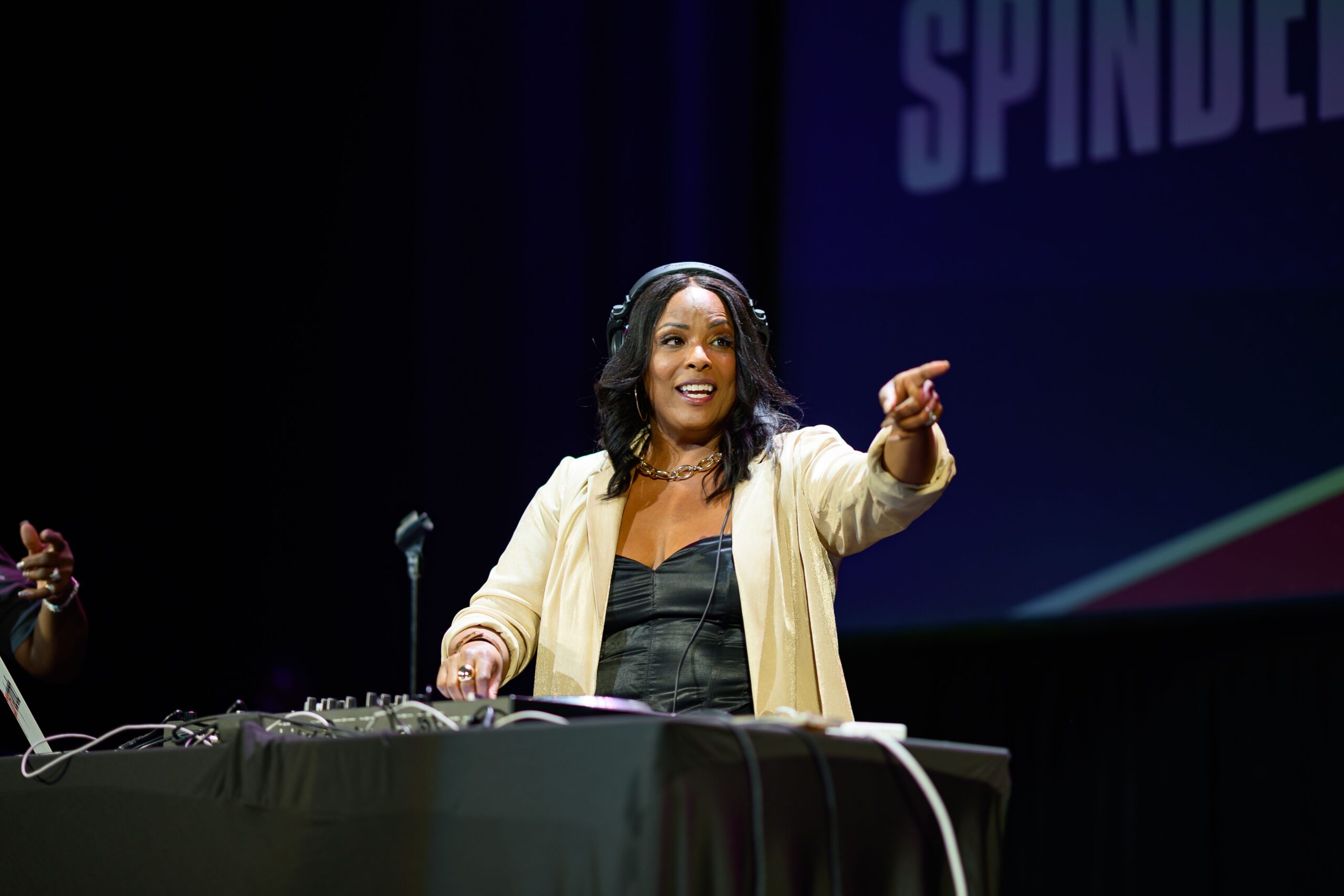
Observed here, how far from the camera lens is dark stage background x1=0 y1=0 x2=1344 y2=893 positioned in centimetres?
320

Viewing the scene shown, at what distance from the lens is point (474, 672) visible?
82.2 inches

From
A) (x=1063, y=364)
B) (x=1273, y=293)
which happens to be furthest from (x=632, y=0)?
(x=1273, y=293)

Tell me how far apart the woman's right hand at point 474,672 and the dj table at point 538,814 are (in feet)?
1.69

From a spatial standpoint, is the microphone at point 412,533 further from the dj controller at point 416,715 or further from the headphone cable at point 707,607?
the dj controller at point 416,715

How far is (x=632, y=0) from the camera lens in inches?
179

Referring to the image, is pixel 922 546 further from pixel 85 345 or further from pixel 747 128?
pixel 85 345

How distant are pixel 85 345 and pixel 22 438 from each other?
0.36 meters

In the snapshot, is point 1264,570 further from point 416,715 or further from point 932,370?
point 416,715

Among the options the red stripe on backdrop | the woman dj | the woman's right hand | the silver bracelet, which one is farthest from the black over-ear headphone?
the red stripe on backdrop

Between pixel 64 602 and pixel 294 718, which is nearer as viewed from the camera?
pixel 294 718

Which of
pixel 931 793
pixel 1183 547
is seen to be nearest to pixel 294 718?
pixel 931 793

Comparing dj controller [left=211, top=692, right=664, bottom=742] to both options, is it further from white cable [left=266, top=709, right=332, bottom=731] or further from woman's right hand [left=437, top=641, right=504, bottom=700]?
woman's right hand [left=437, top=641, right=504, bottom=700]

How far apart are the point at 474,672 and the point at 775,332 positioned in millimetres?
2279

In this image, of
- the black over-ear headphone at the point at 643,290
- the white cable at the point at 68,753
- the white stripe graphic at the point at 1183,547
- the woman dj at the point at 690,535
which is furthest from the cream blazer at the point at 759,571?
the white stripe graphic at the point at 1183,547
